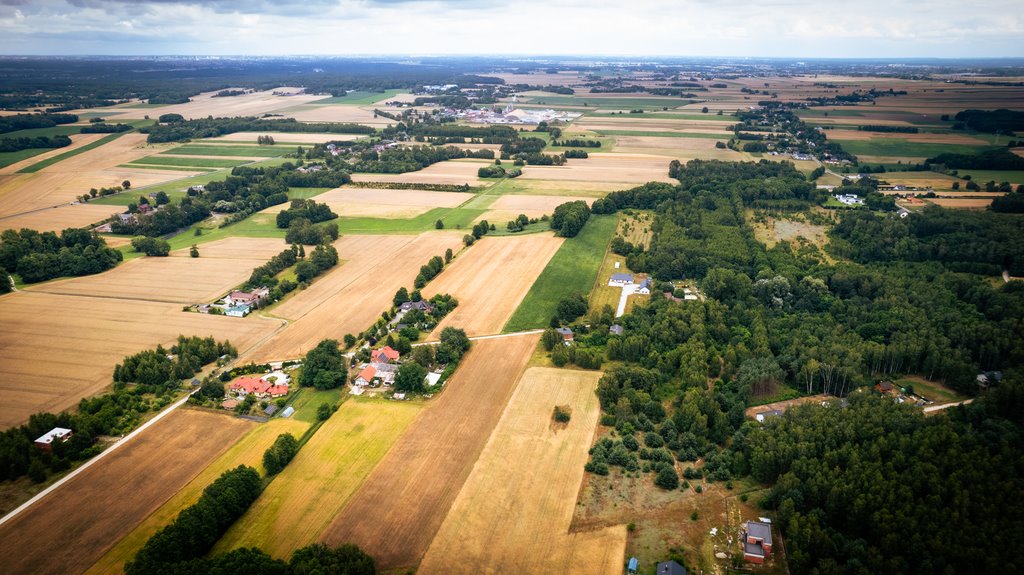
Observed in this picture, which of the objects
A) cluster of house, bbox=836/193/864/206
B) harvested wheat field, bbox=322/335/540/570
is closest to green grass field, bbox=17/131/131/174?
harvested wheat field, bbox=322/335/540/570

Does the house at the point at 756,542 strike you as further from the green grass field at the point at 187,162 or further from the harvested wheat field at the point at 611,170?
the green grass field at the point at 187,162

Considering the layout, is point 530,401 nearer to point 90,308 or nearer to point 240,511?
point 240,511

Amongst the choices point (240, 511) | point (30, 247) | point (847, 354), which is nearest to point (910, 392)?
point (847, 354)

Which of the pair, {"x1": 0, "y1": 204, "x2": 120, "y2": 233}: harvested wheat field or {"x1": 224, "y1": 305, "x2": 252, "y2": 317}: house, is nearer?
{"x1": 224, "y1": 305, "x2": 252, "y2": 317}: house

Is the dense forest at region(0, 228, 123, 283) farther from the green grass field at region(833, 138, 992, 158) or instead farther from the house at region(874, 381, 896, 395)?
the green grass field at region(833, 138, 992, 158)

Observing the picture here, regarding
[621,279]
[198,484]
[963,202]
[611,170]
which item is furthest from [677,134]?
[198,484]

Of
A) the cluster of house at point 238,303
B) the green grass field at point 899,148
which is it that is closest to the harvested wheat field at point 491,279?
the cluster of house at point 238,303
